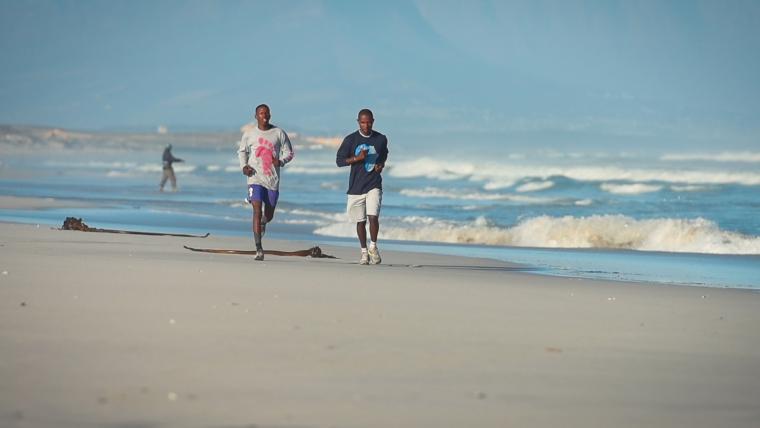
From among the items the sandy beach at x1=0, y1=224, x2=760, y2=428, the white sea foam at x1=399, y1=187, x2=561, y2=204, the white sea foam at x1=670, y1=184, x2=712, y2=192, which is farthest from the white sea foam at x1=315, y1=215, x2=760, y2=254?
the white sea foam at x1=670, y1=184, x2=712, y2=192

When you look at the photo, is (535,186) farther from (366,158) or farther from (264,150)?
(264,150)

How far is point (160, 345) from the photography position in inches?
286

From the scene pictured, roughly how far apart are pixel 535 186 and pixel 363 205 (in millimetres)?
34868

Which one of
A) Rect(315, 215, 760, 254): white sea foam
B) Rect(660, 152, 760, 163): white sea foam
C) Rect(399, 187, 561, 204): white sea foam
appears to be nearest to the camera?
Rect(315, 215, 760, 254): white sea foam

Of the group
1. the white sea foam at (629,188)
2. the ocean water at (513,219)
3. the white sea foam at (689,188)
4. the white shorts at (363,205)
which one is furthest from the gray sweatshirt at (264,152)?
the white sea foam at (629,188)

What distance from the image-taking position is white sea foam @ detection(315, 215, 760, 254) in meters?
19.1

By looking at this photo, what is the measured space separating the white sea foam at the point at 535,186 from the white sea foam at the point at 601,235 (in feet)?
83.5

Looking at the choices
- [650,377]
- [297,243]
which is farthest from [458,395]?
[297,243]

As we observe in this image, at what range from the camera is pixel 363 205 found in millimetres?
13648

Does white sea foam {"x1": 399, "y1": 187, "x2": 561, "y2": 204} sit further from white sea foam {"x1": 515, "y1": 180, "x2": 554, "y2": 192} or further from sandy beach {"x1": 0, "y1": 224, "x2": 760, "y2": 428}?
sandy beach {"x1": 0, "y1": 224, "x2": 760, "y2": 428}

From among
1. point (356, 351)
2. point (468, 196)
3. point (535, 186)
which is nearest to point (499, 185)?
point (535, 186)

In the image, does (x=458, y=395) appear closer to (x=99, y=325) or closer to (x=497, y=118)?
(x=99, y=325)

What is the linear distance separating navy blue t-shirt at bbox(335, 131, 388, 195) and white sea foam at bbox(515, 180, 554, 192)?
33.3m

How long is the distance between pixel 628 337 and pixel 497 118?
607 feet
